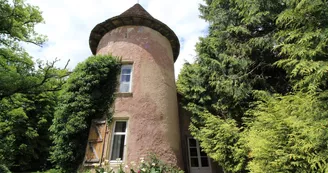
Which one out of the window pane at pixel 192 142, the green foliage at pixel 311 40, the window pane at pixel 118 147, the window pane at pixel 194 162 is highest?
the green foliage at pixel 311 40

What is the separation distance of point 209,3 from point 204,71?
4462mm

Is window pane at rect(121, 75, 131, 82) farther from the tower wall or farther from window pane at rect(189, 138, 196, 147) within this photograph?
window pane at rect(189, 138, 196, 147)

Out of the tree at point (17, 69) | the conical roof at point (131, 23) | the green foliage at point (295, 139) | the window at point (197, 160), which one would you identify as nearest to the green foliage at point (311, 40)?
the green foliage at point (295, 139)

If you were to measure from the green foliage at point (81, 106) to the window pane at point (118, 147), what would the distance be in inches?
41.6

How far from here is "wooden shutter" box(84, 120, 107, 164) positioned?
8250 millimetres

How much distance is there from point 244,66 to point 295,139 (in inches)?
164

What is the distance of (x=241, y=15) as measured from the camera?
9422 mm

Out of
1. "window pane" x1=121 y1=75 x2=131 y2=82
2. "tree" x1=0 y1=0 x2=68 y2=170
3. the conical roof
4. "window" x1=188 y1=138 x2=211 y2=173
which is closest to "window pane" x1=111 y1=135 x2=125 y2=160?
"window pane" x1=121 y1=75 x2=131 y2=82

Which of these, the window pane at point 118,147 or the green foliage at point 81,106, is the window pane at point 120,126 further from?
the green foliage at point 81,106

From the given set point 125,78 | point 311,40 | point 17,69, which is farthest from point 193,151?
point 17,69

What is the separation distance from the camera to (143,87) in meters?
9.79

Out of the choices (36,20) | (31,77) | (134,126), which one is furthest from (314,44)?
(36,20)

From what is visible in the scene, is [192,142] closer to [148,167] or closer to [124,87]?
[148,167]

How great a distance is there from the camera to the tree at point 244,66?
6160 mm
